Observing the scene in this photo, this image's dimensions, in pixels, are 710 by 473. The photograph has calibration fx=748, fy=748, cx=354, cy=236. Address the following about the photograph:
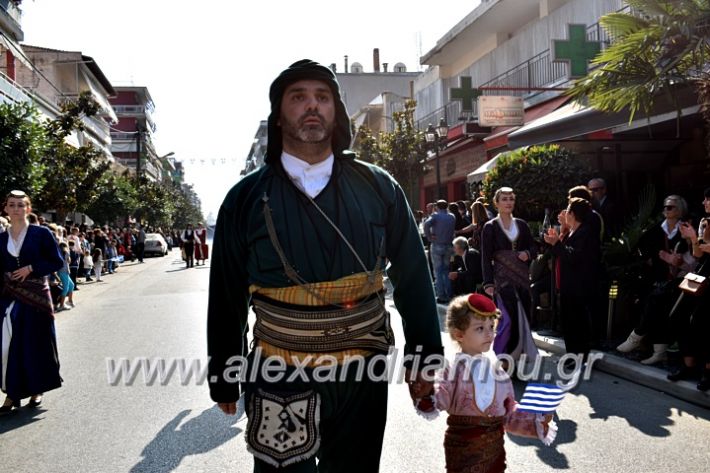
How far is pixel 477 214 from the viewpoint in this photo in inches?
367

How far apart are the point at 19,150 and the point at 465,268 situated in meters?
11.0

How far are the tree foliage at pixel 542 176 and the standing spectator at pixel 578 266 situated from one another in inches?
182

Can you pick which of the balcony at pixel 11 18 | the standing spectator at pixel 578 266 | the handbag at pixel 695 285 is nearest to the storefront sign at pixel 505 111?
the standing spectator at pixel 578 266

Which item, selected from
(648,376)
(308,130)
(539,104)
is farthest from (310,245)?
(539,104)

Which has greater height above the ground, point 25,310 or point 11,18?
point 11,18

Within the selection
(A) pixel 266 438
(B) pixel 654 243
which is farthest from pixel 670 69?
(A) pixel 266 438

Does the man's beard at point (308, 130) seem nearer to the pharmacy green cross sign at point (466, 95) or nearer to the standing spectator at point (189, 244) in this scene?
the pharmacy green cross sign at point (466, 95)

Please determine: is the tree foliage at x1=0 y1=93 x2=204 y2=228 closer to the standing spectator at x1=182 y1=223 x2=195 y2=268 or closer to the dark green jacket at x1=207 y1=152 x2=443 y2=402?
the standing spectator at x1=182 y1=223 x2=195 y2=268

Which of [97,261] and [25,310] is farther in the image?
[97,261]

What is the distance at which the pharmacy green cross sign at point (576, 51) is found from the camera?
16.9 metres

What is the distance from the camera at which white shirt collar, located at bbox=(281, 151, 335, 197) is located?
2.74 metres

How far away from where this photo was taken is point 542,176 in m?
11.6

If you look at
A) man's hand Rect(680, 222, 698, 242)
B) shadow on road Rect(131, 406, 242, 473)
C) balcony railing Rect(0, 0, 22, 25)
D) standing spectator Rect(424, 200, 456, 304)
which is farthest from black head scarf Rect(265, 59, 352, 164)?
balcony railing Rect(0, 0, 22, 25)

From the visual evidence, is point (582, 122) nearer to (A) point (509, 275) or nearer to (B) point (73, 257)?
(A) point (509, 275)
